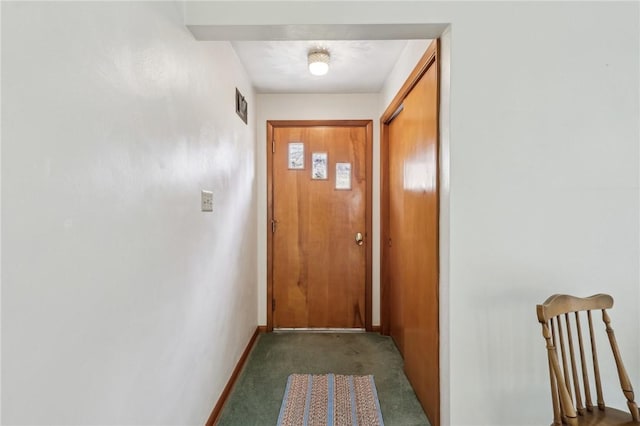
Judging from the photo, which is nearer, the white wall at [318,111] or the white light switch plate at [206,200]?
the white light switch plate at [206,200]

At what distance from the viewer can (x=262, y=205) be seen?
3139mm

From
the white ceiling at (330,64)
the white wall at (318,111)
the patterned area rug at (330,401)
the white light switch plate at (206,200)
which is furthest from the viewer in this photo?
the white wall at (318,111)

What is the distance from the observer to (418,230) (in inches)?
78.8

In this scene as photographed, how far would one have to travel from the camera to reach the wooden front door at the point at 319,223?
313 centimetres

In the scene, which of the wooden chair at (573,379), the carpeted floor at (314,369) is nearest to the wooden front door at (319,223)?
the carpeted floor at (314,369)

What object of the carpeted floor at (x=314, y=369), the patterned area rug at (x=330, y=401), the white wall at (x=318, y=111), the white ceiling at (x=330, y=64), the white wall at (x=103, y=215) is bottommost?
the carpeted floor at (x=314, y=369)

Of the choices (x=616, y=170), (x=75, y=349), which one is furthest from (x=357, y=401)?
(x=616, y=170)

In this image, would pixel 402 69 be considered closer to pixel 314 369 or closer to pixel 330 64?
pixel 330 64

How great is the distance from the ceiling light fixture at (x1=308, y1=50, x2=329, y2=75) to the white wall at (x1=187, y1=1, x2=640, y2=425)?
0.80 meters

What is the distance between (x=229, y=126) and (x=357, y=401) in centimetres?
197

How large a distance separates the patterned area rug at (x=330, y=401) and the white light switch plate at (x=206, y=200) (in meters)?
1.28

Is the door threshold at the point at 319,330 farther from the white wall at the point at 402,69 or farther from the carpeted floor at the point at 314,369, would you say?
the white wall at the point at 402,69

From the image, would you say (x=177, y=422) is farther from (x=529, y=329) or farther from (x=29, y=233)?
(x=529, y=329)

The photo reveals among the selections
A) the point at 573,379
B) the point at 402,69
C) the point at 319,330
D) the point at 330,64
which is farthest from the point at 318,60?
the point at 319,330
